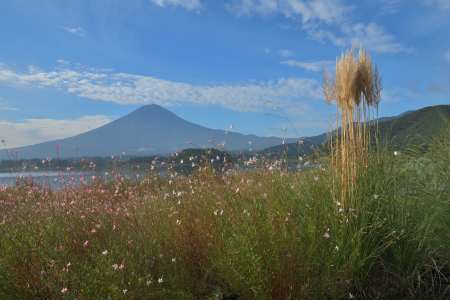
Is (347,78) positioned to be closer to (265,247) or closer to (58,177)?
(265,247)

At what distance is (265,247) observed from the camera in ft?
13.2

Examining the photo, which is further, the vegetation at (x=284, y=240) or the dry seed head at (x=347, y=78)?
the dry seed head at (x=347, y=78)

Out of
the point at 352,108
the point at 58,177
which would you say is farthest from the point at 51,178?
the point at 352,108

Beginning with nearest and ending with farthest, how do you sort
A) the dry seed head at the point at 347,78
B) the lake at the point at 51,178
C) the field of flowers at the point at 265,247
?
the field of flowers at the point at 265,247
the dry seed head at the point at 347,78
the lake at the point at 51,178

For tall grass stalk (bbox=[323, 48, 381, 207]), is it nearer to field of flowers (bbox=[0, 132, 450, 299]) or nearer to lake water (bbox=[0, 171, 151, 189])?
field of flowers (bbox=[0, 132, 450, 299])

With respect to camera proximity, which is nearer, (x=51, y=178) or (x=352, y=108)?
(x=352, y=108)

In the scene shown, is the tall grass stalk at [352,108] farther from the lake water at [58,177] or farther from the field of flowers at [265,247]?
the lake water at [58,177]

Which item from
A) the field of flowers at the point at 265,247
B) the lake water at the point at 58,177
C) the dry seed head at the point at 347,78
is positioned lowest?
the field of flowers at the point at 265,247

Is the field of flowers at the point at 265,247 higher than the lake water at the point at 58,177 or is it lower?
lower

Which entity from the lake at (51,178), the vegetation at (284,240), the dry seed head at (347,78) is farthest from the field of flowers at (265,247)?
the lake at (51,178)

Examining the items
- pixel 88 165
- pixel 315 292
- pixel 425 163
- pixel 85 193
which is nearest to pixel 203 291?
pixel 315 292

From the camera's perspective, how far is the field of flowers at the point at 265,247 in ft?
12.7

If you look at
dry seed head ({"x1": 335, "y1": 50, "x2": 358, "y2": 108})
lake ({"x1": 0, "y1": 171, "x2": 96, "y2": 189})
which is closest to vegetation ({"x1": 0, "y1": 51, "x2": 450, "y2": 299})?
dry seed head ({"x1": 335, "y1": 50, "x2": 358, "y2": 108})

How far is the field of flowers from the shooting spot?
152 inches
